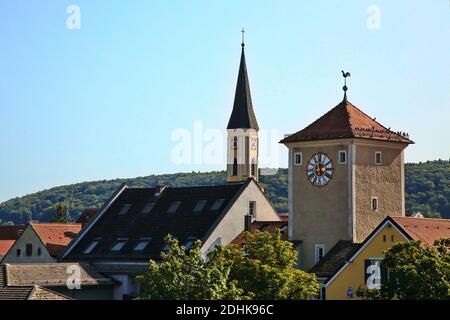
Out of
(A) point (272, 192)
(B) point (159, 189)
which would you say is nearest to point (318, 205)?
(B) point (159, 189)

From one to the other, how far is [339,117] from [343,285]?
13961 millimetres

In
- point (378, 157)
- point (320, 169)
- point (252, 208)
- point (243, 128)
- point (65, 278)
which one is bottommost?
point (65, 278)

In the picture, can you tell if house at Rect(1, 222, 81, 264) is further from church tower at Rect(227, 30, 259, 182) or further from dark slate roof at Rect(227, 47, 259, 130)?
dark slate roof at Rect(227, 47, 259, 130)

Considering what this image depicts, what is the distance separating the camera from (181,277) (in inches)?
1336

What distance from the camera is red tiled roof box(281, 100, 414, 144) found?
54844mm

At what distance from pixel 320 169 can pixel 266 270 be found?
61.8 feet

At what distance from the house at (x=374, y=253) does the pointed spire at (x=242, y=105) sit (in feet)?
230

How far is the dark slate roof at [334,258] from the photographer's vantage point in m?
48.8

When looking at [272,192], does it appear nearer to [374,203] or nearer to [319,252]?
[374,203]

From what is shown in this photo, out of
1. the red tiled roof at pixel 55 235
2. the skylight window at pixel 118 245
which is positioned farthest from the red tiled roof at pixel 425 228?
the red tiled roof at pixel 55 235

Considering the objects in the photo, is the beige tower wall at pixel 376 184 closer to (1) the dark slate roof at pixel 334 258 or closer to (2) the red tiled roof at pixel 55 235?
(1) the dark slate roof at pixel 334 258

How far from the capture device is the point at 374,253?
44.2 meters
